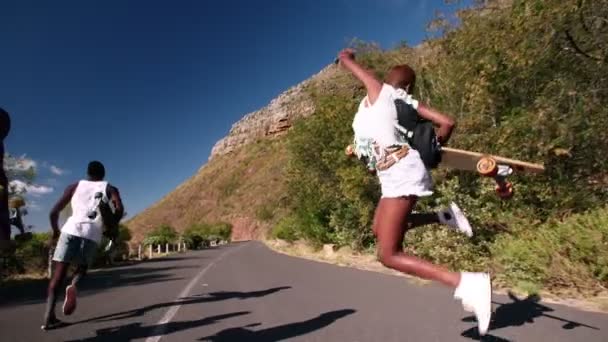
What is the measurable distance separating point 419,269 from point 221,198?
337 ft

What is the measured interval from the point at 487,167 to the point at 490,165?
0.03 m

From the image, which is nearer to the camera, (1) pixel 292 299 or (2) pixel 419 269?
(2) pixel 419 269

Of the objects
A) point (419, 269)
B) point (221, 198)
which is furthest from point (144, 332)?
point (221, 198)

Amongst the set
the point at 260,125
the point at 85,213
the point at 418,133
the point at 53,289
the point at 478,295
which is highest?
the point at 260,125

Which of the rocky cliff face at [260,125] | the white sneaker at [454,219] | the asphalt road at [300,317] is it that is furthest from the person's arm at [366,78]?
the rocky cliff face at [260,125]

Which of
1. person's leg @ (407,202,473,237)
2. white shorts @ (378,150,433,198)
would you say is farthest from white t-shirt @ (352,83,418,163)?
person's leg @ (407,202,473,237)

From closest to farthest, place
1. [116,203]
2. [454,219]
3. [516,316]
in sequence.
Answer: [454,219] < [516,316] < [116,203]

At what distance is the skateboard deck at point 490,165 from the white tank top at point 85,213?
377cm

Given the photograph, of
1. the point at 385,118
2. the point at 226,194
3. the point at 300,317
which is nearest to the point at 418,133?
the point at 385,118

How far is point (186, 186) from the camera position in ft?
385

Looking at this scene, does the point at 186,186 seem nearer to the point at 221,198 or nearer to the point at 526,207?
the point at 221,198

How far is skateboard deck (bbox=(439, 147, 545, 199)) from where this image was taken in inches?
143

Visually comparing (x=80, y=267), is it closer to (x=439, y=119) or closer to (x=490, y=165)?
(x=439, y=119)

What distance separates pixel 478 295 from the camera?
3.13 metres
